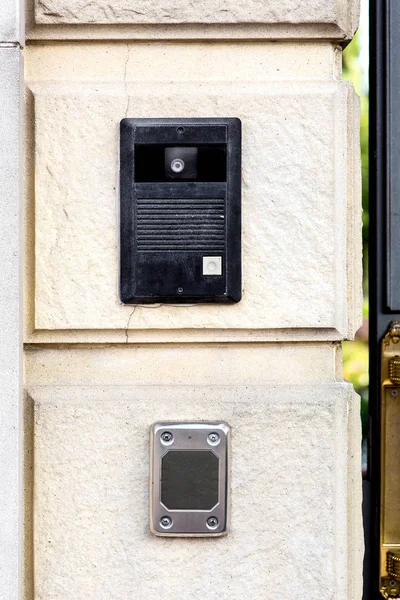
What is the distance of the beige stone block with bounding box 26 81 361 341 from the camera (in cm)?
156

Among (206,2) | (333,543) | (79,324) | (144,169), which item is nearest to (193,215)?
(144,169)

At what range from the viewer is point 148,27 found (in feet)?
5.13

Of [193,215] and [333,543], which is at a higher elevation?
[193,215]

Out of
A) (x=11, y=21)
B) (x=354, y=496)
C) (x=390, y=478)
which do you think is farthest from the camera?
(x=390, y=478)

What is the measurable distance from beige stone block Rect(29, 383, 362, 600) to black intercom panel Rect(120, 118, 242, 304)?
0.92 feet

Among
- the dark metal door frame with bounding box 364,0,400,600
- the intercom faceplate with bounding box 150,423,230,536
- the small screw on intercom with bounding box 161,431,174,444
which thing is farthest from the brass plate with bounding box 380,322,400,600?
the small screw on intercom with bounding box 161,431,174,444

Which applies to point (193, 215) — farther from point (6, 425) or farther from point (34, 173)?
point (6, 425)

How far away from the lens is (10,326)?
1492mm

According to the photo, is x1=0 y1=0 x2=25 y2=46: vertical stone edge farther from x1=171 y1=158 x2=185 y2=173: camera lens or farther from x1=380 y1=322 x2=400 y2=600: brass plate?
x1=380 y1=322 x2=400 y2=600: brass plate

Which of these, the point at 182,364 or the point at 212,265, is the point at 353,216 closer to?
the point at 212,265

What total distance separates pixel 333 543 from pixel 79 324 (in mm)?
826

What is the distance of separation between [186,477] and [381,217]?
2.95 ft

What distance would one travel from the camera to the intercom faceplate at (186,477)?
5.05 ft

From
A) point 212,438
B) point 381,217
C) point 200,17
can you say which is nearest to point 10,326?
point 212,438
